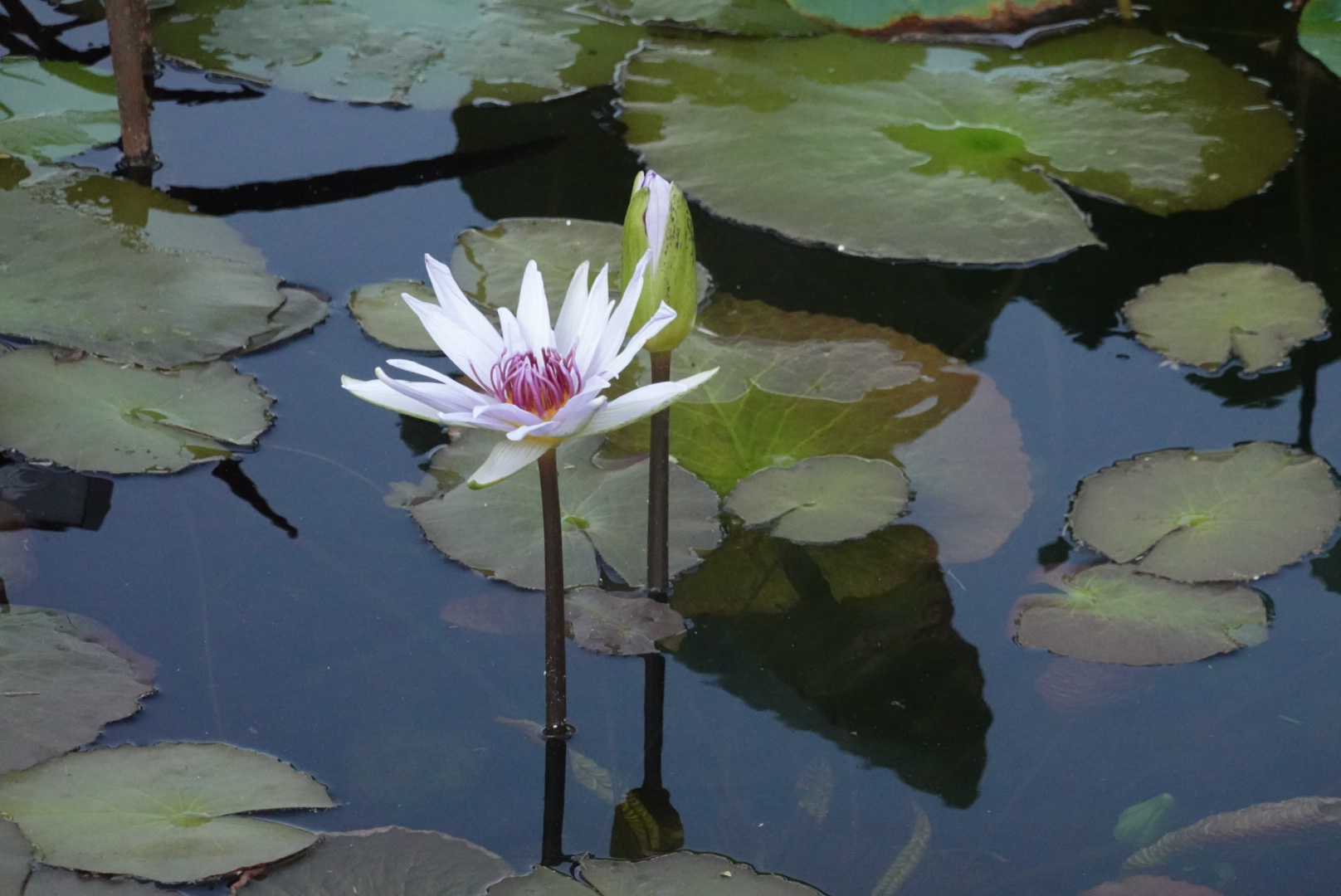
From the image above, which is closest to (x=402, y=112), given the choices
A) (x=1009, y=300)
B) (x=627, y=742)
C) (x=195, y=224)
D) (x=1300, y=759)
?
(x=195, y=224)

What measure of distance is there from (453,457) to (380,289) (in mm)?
550

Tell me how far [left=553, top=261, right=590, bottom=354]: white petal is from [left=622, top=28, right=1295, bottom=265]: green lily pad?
1231mm

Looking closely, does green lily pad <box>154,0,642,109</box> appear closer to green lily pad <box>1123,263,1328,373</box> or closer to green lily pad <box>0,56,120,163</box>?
green lily pad <box>0,56,120,163</box>

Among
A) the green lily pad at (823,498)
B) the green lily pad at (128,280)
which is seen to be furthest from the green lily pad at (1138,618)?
the green lily pad at (128,280)

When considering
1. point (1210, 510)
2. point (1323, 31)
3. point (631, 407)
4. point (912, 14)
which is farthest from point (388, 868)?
point (1323, 31)

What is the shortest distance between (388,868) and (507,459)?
550 mm

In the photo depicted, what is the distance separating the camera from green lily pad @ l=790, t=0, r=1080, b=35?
3.33 meters

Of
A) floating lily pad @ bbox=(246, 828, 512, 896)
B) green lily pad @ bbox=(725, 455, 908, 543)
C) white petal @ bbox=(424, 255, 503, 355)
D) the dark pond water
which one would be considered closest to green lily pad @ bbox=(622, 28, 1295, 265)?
the dark pond water

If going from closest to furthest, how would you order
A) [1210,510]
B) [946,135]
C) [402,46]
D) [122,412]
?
[1210,510] < [122,412] < [946,135] < [402,46]

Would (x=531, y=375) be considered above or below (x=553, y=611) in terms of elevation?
above

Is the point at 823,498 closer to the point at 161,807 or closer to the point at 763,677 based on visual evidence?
the point at 763,677

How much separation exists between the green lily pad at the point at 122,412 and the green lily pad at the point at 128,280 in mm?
71

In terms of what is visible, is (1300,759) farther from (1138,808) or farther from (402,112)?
(402,112)

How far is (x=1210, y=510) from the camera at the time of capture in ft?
6.72
